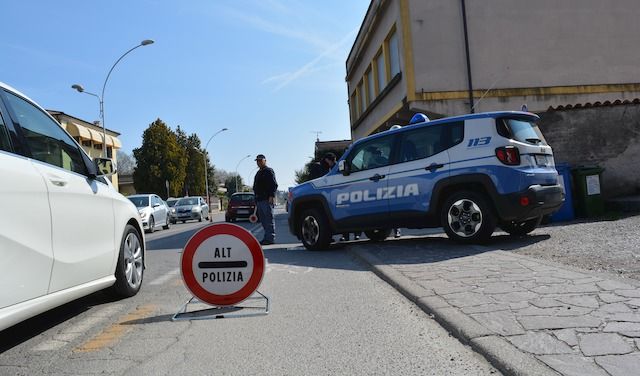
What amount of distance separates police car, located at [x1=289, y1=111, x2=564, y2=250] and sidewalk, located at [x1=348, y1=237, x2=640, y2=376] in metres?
1.11

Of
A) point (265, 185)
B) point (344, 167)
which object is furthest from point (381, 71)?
point (344, 167)

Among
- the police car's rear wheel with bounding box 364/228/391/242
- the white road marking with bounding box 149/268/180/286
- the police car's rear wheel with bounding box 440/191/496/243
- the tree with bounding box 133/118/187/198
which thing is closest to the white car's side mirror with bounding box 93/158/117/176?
the white road marking with bounding box 149/268/180/286

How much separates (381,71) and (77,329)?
20236 mm

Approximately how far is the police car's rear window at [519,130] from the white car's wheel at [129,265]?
5.20 meters

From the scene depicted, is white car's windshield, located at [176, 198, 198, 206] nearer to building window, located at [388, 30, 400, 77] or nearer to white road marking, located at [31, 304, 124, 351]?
building window, located at [388, 30, 400, 77]

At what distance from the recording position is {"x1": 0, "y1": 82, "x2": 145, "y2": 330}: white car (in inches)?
137

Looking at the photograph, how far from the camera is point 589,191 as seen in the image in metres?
11.3

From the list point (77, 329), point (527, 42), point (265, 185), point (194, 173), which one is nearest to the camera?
point (77, 329)

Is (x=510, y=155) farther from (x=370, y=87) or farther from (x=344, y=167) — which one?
(x=370, y=87)

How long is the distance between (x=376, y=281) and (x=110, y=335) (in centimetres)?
306

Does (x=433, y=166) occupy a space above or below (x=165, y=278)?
above

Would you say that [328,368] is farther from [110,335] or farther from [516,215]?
[516,215]

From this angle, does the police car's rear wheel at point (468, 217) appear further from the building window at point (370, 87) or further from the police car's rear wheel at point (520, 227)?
the building window at point (370, 87)

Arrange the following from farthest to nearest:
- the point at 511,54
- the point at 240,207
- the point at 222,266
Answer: the point at 240,207, the point at 511,54, the point at 222,266
